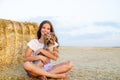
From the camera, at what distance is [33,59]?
650 cm

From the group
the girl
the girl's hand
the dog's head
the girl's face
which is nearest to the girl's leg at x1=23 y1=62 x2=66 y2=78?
the girl

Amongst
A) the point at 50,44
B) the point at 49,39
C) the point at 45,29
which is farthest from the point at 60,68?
the point at 45,29

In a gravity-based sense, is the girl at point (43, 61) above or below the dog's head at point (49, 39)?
below

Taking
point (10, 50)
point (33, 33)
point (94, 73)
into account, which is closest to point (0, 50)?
point (10, 50)

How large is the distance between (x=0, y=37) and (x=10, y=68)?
0.91m

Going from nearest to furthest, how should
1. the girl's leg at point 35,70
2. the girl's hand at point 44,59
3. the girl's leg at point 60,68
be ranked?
the girl's leg at point 35,70, the girl's hand at point 44,59, the girl's leg at point 60,68

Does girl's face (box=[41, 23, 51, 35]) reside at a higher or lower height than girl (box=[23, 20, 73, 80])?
higher

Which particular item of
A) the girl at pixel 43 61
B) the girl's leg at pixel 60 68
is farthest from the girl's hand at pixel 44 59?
the girl's leg at pixel 60 68

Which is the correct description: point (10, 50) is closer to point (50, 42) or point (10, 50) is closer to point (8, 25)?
point (8, 25)

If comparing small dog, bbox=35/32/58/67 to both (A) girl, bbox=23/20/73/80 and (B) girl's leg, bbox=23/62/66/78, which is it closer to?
(A) girl, bbox=23/20/73/80

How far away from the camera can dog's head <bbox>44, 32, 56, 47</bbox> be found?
650 cm

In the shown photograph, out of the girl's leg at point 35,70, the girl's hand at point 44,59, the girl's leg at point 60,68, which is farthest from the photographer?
the girl's leg at point 60,68

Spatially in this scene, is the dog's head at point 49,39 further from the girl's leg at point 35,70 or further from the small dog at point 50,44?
the girl's leg at point 35,70

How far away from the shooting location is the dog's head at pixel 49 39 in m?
6.50
